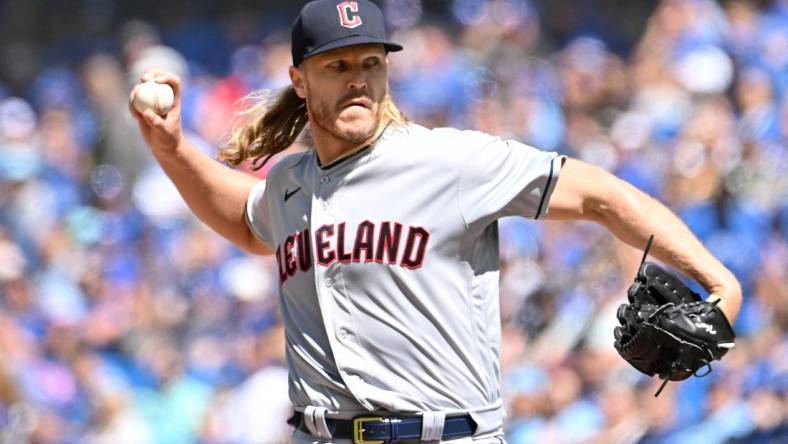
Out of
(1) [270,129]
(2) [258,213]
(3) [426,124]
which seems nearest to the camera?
(2) [258,213]

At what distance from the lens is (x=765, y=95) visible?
625 cm

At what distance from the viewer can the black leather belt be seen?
108 inches

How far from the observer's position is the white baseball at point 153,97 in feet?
9.89

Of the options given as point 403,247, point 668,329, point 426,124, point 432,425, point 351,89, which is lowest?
point 432,425

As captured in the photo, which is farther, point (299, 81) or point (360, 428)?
point (299, 81)

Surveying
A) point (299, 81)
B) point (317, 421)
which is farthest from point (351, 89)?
point (317, 421)

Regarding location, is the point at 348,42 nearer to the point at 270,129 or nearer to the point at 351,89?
the point at 351,89

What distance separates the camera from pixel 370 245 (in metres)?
2.80

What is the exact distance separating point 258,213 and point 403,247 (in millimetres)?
533

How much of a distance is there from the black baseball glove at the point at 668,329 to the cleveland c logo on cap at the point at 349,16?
821 mm

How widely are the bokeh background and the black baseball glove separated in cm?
296

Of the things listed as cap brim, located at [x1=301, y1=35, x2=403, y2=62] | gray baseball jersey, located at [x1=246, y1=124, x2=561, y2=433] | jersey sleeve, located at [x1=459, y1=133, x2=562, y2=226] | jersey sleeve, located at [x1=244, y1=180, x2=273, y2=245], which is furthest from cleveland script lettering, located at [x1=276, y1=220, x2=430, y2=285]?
cap brim, located at [x1=301, y1=35, x2=403, y2=62]

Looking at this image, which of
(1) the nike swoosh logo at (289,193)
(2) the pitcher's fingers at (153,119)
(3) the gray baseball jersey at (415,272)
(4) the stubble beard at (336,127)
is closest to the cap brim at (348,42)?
(4) the stubble beard at (336,127)

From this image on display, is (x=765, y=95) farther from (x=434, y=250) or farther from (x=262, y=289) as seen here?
(x=434, y=250)
